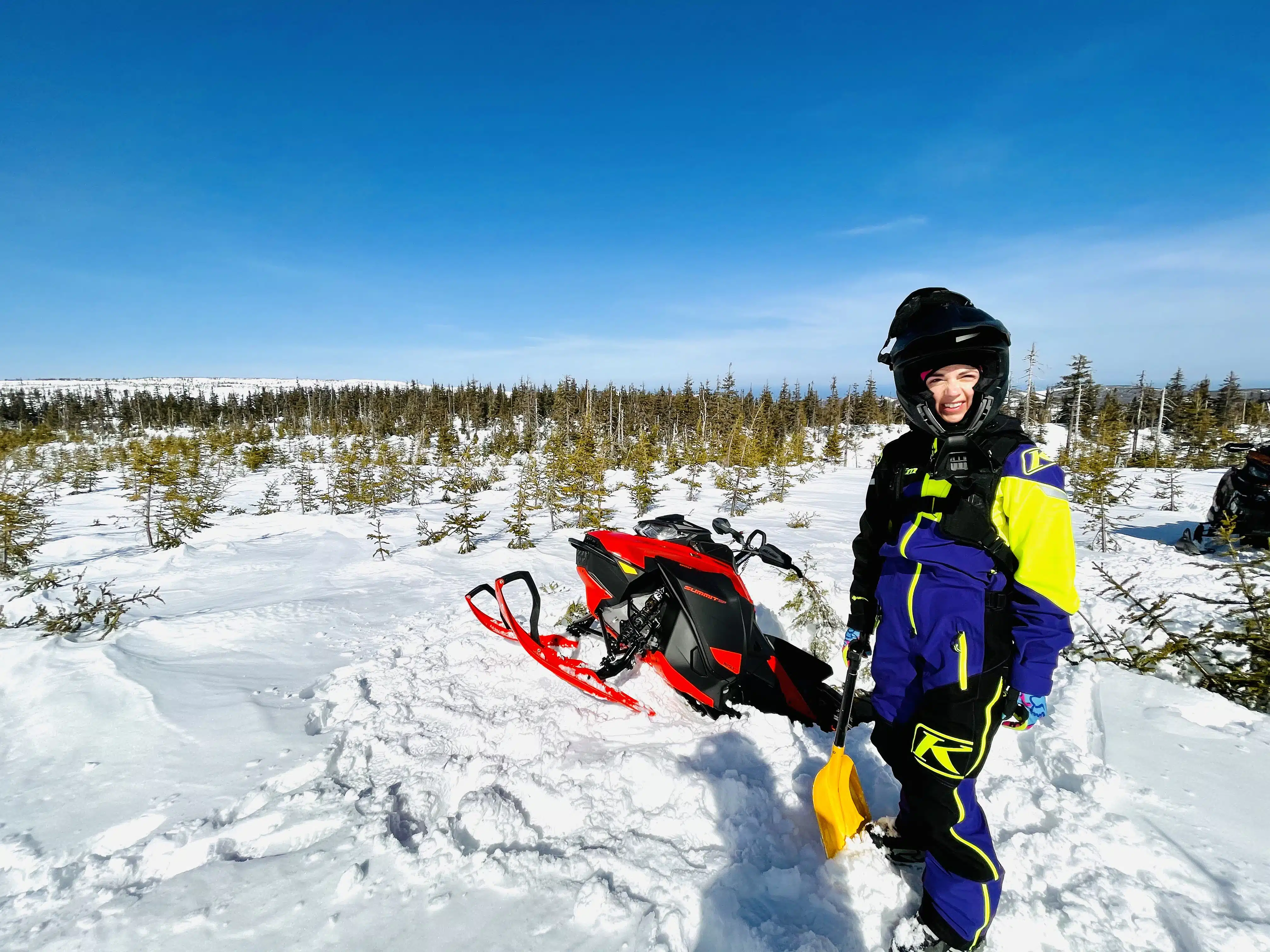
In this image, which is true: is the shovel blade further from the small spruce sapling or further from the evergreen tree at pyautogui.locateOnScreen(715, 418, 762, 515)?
the evergreen tree at pyautogui.locateOnScreen(715, 418, 762, 515)

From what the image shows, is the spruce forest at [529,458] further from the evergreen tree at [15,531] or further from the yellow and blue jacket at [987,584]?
the yellow and blue jacket at [987,584]

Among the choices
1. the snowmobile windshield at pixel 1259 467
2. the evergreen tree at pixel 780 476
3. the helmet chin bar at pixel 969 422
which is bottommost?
the evergreen tree at pixel 780 476

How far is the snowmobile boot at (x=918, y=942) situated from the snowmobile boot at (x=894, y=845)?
1.13 ft

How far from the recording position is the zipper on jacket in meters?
2.12

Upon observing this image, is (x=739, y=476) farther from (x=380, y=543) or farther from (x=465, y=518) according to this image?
(x=380, y=543)

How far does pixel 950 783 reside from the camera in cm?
218

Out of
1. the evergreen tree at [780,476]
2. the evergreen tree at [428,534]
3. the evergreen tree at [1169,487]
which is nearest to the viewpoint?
the evergreen tree at [428,534]

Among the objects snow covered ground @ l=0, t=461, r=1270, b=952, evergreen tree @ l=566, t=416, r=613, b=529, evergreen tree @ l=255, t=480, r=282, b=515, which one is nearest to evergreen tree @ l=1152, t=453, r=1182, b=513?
evergreen tree @ l=566, t=416, r=613, b=529

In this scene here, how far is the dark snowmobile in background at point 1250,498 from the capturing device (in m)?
8.73

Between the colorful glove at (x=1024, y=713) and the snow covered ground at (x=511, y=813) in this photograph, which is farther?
the colorful glove at (x=1024, y=713)

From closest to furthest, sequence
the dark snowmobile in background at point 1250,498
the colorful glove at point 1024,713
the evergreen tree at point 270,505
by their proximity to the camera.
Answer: the colorful glove at point 1024,713, the dark snowmobile in background at point 1250,498, the evergreen tree at point 270,505

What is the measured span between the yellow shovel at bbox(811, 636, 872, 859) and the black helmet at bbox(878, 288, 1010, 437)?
1233mm

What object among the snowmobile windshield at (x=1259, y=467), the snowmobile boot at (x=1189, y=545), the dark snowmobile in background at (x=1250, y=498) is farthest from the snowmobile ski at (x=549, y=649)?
the snowmobile boot at (x=1189, y=545)

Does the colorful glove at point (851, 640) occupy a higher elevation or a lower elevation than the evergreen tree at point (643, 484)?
higher
